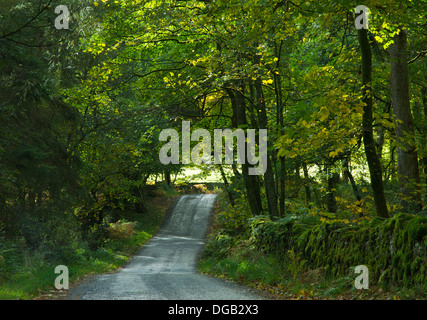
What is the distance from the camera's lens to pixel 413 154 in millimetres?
10461

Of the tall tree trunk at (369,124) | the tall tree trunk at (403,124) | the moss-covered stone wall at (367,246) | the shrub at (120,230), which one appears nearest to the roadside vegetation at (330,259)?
the moss-covered stone wall at (367,246)

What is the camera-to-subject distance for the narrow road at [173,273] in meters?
8.23

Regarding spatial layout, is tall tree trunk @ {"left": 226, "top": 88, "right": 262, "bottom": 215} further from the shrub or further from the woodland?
the shrub

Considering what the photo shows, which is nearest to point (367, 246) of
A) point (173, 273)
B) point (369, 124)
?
point (369, 124)

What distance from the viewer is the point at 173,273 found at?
46.8 ft

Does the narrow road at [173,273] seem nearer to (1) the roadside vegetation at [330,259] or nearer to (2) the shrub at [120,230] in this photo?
(1) the roadside vegetation at [330,259]

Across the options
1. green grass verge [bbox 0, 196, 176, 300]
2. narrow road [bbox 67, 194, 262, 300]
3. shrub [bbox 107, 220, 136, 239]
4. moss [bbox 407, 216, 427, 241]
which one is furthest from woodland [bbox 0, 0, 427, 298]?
shrub [bbox 107, 220, 136, 239]

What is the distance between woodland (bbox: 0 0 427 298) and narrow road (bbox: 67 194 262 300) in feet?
4.93

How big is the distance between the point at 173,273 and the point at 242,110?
638 centimetres

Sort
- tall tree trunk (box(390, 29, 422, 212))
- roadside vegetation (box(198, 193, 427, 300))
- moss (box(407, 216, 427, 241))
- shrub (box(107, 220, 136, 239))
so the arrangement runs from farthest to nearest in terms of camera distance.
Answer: shrub (box(107, 220, 136, 239)) < tall tree trunk (box(390, 29, 422, 212)) < roadside vegetation (box(198, 193, 427, 300)) < moss (box(407, 216, 427, 241))

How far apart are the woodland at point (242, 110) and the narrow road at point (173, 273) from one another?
4.93ft

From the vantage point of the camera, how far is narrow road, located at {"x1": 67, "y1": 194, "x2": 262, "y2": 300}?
8227 mm
